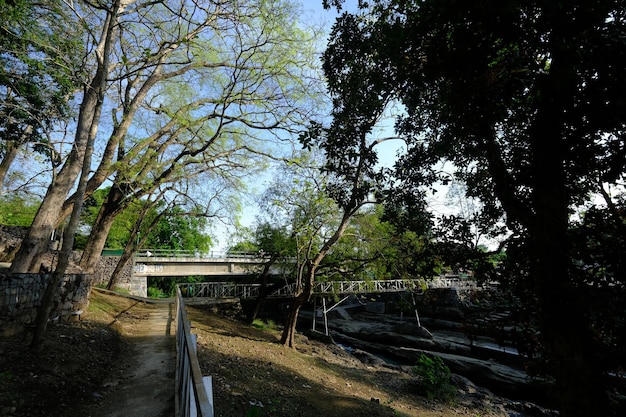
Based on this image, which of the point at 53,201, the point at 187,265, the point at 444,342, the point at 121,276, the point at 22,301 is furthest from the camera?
the point at 187,265

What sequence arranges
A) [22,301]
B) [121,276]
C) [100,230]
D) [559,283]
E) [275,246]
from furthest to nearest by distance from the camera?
[121,276] < [275,246] < [100,230] < [22,301] < [559,283]

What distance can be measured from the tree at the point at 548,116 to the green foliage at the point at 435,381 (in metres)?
9.05

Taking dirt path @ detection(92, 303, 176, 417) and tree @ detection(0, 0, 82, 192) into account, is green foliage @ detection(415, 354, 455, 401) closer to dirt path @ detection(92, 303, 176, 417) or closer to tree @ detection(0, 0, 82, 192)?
dirt path @ detection(92, 303, 176, 417)

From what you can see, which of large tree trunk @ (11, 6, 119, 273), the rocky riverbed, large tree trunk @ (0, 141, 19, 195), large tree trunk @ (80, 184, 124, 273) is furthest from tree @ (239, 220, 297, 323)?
large tree trunk @ (0, 141, 19, 195)

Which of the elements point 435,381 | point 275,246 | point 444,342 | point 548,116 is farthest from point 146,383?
point 444,342

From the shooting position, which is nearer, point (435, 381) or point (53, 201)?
point (53, 201)

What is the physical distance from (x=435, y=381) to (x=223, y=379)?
820 cm

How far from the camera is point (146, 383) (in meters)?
6.09

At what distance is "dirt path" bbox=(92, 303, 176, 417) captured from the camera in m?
4.93

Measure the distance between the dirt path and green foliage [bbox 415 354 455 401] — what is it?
8976 millimetres

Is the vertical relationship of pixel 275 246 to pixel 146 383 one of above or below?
above

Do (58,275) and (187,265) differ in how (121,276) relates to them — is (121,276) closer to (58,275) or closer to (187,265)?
(187,265)

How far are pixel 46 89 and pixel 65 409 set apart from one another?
8.70 meters

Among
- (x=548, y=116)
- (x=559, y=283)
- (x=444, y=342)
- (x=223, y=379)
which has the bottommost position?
(x=444, y=342)
